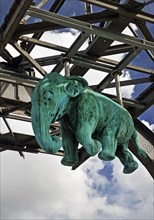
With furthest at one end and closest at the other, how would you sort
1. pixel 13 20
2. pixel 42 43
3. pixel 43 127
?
Answer: pixel 42 43
pixel 13 20
pixel 43 127

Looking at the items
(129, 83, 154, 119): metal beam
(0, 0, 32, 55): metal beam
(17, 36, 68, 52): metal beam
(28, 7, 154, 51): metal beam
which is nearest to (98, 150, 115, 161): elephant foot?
(28, 7, 154, 51): metal beam

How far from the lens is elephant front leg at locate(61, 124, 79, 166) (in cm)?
217

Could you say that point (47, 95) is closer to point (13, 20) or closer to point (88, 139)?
point (88, 139)

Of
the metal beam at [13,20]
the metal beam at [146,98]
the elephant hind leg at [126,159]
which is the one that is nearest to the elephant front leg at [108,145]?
the elephant hind leg at [126,159]

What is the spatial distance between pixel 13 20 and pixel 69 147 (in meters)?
2.91

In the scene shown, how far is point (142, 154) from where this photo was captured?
7.97ft

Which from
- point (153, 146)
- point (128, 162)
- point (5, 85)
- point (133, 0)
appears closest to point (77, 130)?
point (128, 162)

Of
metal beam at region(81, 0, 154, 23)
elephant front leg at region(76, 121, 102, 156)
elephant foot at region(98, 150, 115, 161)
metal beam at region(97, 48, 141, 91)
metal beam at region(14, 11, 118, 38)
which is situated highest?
metal beam at region(81, 0, 154, 23)

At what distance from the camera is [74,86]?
208cm

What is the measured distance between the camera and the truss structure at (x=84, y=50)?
459 centimetres

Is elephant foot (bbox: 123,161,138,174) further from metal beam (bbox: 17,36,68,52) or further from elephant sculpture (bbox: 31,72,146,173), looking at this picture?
metal beam (bbox: 17,36,68,52)

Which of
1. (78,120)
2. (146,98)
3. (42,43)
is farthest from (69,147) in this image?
(146,98)

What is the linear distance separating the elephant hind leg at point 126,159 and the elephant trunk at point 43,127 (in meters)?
0.52

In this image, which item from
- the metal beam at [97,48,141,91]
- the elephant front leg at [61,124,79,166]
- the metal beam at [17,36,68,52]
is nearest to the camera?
the elephant front leg at [61,124,79,166]
